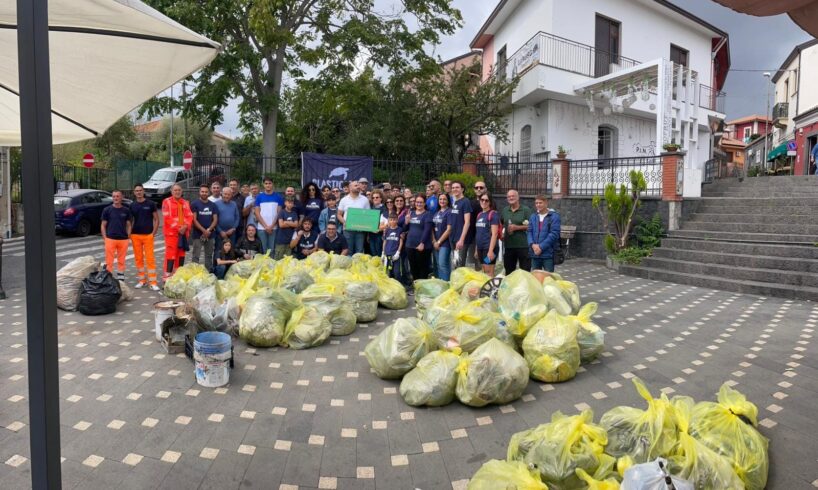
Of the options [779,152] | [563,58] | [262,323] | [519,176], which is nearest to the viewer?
[262,323]

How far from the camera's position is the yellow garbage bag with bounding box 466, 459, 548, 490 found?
2406 millimetres

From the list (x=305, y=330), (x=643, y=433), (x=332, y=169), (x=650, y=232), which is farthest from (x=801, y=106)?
(x=643, y=433)

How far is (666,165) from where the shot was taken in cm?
1194

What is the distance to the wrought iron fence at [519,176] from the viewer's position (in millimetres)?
14984

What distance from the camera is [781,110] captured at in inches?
1268

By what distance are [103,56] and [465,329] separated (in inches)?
133

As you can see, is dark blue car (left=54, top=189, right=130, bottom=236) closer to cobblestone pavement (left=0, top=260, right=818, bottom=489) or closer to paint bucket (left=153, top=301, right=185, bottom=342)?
→ cobblestone pavement (left=0, top=260, right=818, bottom=489)

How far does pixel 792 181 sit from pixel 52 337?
18.3 m

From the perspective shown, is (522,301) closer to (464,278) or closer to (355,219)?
(464,278)

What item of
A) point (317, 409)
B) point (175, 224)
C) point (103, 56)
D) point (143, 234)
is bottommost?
point (317, 409)

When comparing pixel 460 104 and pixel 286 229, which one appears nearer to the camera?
pixel 286 229

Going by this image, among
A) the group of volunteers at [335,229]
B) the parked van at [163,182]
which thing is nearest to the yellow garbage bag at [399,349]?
the group of volunteers at [335,229]

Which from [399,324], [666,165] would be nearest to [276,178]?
[666,165]

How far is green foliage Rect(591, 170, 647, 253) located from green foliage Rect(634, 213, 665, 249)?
244mm
